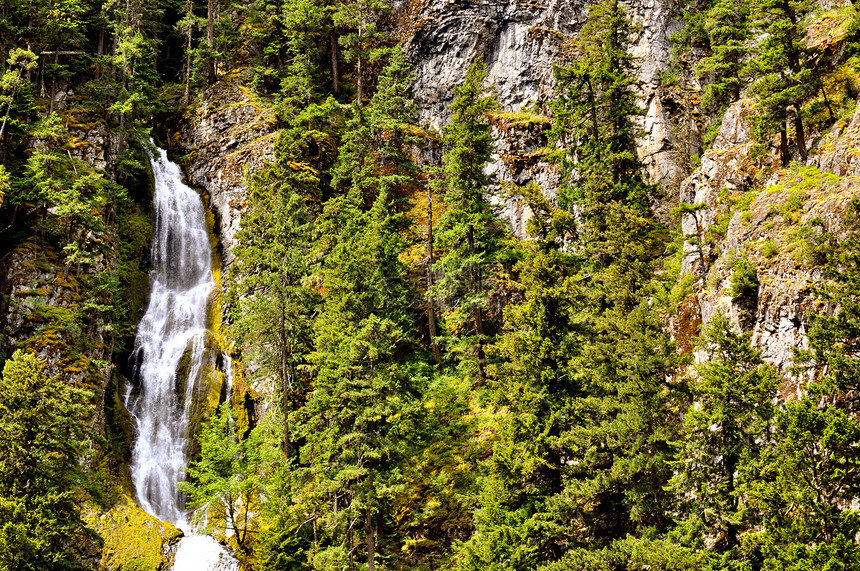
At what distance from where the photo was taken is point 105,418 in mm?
28406

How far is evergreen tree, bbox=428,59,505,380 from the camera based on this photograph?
2706cm

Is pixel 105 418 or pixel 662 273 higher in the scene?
pixel 662 273

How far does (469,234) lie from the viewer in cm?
2784

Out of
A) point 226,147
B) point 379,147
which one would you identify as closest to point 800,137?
point 379,147

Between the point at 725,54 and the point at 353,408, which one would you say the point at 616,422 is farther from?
the point at 725,54

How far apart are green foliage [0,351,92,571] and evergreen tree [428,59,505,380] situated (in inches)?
625

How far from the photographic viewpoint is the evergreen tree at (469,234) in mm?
27062

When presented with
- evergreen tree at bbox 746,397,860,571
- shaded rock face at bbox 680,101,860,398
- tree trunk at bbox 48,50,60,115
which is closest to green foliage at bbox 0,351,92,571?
evergreen tree at bbox 746,397,860,571

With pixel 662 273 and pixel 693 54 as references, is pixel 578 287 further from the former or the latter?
pixel 693 54

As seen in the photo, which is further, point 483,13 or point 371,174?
point 483,13

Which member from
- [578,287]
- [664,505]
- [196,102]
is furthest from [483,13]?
[664,505]

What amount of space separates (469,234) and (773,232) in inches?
502

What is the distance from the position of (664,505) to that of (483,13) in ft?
135

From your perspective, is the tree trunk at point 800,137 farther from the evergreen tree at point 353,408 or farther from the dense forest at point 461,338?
the evergreen tree at point 353,408
